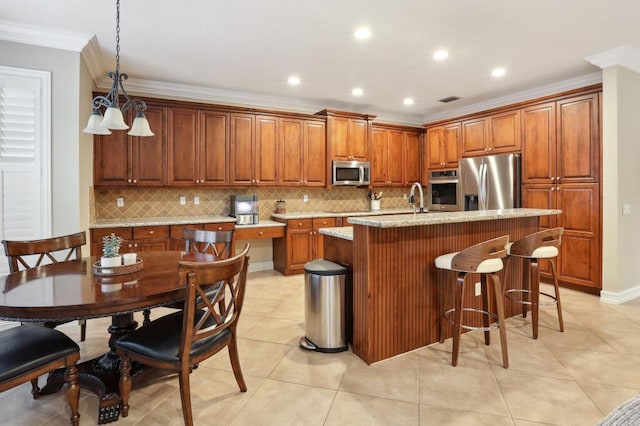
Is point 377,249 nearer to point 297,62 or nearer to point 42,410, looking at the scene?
point 42,410

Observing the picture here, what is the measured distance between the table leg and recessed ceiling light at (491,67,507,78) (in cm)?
460

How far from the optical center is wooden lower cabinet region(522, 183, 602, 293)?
4.12 meters

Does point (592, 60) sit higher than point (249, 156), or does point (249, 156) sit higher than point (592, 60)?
point (592, 60)

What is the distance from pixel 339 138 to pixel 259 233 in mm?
1992

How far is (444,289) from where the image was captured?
288 centimetres

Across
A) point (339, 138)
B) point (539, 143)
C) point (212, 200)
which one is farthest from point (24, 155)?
point (539, 143)

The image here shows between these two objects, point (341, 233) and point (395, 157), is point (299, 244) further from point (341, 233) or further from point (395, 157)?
point (395, 157)

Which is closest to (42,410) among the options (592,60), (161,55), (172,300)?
(172,300)

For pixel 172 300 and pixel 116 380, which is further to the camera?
pixel 116 380

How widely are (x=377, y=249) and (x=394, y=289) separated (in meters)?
0.35

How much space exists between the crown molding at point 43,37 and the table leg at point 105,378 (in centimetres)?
258

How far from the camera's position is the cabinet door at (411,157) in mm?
6426

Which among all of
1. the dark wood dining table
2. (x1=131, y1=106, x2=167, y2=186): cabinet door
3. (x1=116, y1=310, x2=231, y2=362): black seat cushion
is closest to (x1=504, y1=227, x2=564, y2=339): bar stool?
(x1=116, y1=310, x2=231, y2=362): black seat cushion

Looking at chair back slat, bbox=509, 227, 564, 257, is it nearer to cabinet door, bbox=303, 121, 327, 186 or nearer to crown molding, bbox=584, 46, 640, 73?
crown molding, bbox=584, 46, 640, 73
